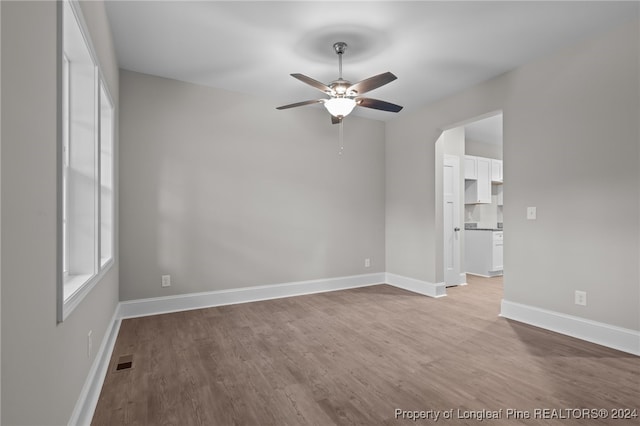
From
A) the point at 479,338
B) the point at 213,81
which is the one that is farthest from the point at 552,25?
the point at 213,81

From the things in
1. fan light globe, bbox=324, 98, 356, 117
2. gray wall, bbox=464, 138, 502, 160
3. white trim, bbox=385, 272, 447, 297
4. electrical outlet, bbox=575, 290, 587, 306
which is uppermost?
gray wall, bbox=464, 138, 502, 160

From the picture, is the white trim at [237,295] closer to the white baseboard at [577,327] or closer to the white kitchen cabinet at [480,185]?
the white baseboard at [577,327]

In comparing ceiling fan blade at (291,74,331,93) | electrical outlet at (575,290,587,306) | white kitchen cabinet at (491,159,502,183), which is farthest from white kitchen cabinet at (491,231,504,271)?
ceiling fan blade at (291,74,331,93)

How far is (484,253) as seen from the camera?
6207 millimetres

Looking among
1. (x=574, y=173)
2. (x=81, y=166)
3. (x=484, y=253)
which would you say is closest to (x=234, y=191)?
(x=81, y=166)

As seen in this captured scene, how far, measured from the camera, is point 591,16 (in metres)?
2.66

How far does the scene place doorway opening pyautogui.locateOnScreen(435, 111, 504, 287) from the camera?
4887 millimetres

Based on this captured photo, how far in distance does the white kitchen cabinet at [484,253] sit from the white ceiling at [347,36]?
10.8 ft

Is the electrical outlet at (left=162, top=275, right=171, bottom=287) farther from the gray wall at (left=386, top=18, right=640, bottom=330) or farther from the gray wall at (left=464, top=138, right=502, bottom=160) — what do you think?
the gray wall at (left=464, top=138, right=502, bottom=160)

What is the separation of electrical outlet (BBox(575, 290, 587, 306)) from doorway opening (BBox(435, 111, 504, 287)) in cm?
175

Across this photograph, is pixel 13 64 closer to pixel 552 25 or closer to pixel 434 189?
pixel 552 25

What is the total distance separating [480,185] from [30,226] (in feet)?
23.7

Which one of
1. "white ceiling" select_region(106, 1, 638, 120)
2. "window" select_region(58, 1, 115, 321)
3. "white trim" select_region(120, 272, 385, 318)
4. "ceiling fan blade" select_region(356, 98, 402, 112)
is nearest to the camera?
"window" select_region(58, 1, 115, 321)

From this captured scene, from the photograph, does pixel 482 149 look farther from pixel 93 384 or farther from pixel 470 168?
pixel 93 384
